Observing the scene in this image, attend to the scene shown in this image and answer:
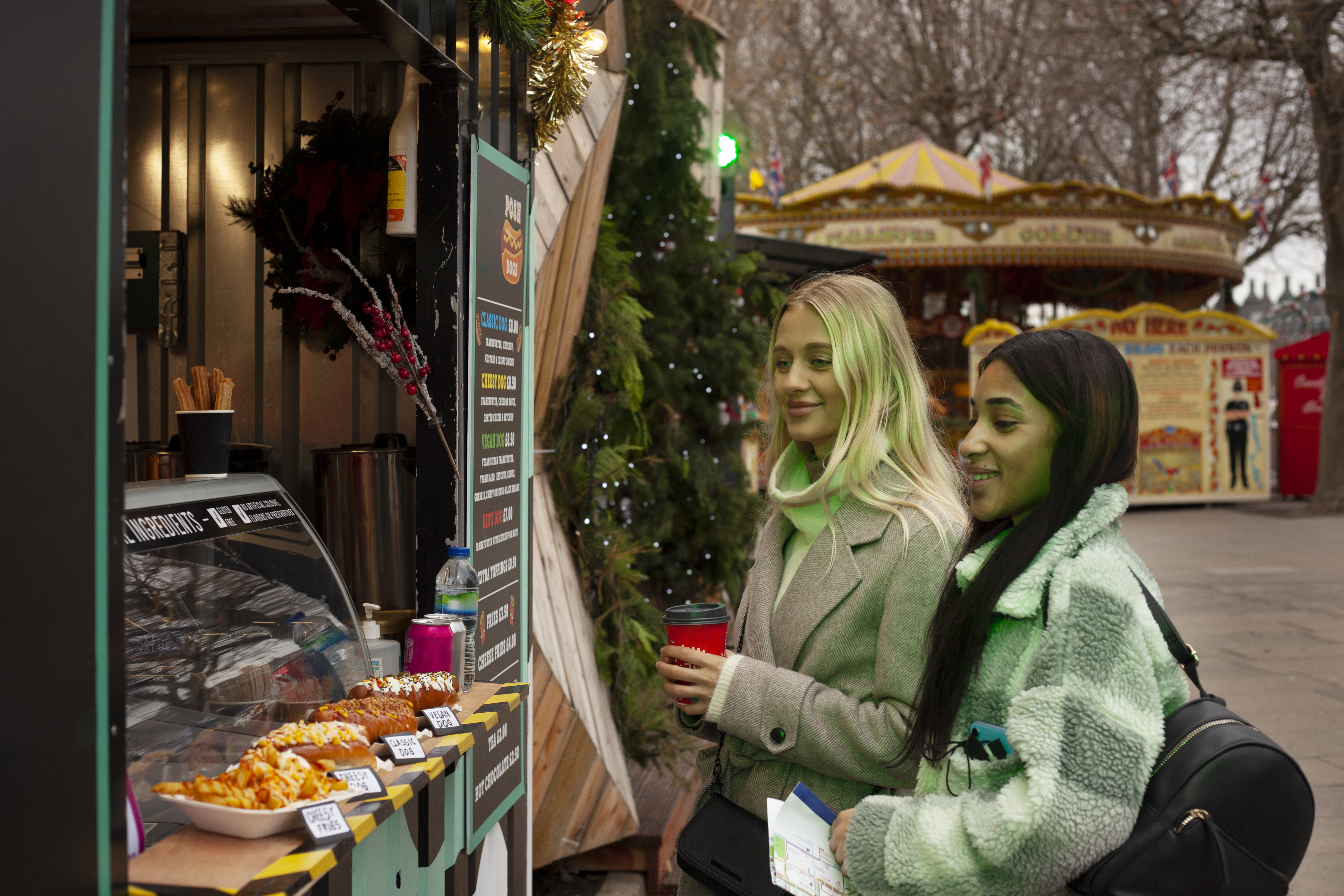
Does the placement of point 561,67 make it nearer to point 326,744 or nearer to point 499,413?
point 499,413

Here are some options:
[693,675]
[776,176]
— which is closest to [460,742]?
[693,675]

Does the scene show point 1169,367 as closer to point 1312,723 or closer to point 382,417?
point 1312,723

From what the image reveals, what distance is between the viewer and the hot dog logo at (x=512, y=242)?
11.0 feet

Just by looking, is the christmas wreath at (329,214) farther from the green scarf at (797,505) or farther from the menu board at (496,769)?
the green scarf at (797,505)

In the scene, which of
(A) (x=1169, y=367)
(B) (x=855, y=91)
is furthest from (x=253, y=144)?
(B) (x=855, y=91)

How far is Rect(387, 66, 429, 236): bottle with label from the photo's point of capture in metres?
3.08

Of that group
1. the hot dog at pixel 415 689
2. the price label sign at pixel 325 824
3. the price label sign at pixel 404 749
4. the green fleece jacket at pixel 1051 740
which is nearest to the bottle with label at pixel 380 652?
the hot dog at pixel 415 689

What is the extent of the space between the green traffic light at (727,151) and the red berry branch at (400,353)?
548 centimetres

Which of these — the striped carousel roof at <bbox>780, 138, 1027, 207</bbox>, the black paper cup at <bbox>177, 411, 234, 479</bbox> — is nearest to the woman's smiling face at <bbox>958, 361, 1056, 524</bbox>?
the black paper cup at <bbox>177, 411, 234, 479</bbox>

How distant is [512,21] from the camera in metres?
3.09

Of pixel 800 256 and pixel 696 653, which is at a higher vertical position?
pixel 800 256

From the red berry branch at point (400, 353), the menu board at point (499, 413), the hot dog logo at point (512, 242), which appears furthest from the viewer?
the hot dog logo at point (512, 242)

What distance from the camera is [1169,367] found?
1838cm

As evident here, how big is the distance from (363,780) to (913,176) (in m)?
20.4
